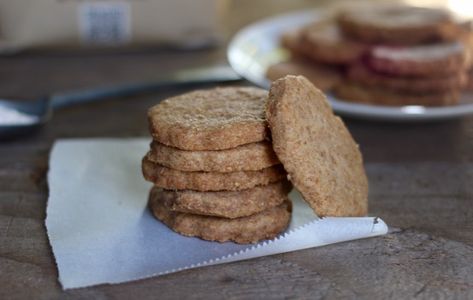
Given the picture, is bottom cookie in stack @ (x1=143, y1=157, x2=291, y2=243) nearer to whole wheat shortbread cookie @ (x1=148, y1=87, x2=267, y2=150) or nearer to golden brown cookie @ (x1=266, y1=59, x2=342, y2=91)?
whole wheat shortbread cookie @ (x1=148, y1=87, x2=267, y2=150)

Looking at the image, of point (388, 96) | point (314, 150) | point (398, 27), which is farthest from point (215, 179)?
point (398, 27)

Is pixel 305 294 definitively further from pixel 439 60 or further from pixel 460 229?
pixel 439 60

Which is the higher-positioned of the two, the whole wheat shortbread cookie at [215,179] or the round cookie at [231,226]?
the whole wheat shortbread cookie at [215,179]

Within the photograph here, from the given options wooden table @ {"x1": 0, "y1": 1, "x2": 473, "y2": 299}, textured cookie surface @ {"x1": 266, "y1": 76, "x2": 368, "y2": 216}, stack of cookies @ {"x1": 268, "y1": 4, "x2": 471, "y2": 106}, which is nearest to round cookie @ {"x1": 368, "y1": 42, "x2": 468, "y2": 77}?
stack of cookies @ {"x1": 268, "y1": 4, "x2": 471, "y2": 106}

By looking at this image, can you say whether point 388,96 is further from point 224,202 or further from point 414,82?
point 224,202

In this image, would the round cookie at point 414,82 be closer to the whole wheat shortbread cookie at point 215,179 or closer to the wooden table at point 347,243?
the wooden table at point 347,243

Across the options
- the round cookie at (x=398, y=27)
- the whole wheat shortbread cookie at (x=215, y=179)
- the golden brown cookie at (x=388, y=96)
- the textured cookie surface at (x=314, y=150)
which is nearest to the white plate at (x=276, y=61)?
the golden brown cookie at (x=388, y=96)

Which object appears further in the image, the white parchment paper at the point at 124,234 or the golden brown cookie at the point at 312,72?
the golden brown cookie at the point at 312,72

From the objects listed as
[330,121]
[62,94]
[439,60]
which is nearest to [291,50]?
[439,60]
